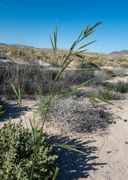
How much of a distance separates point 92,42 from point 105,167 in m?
1.93

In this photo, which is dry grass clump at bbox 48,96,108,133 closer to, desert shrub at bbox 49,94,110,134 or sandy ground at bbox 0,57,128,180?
desert shrub at bbox 49,94,110,134

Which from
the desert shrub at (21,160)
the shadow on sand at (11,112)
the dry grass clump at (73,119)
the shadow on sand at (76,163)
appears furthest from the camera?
the shadow on sand at (11,112)

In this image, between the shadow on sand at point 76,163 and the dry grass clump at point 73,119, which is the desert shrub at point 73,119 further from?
the shadow on sand at point 76,163

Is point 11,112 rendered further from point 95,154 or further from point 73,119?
point 95,154

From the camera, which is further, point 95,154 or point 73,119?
point 73,119

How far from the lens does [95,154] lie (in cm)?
225

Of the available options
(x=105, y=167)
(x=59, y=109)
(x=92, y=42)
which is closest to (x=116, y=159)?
(x=105, y=167)

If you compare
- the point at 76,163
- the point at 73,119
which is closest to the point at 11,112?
the point at 73,119

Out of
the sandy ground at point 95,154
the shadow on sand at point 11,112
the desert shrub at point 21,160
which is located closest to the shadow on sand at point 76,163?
the sandy ground at point 95,154

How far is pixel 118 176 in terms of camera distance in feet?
6.08

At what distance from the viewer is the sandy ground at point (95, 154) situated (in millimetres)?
1852

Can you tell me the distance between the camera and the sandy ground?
1.85 m

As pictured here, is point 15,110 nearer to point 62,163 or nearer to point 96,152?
point 62,163

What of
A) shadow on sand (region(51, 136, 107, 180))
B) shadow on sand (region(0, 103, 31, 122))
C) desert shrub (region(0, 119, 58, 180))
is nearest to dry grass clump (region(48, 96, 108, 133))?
shadow on sand (region(51, 136, 107, 180))
